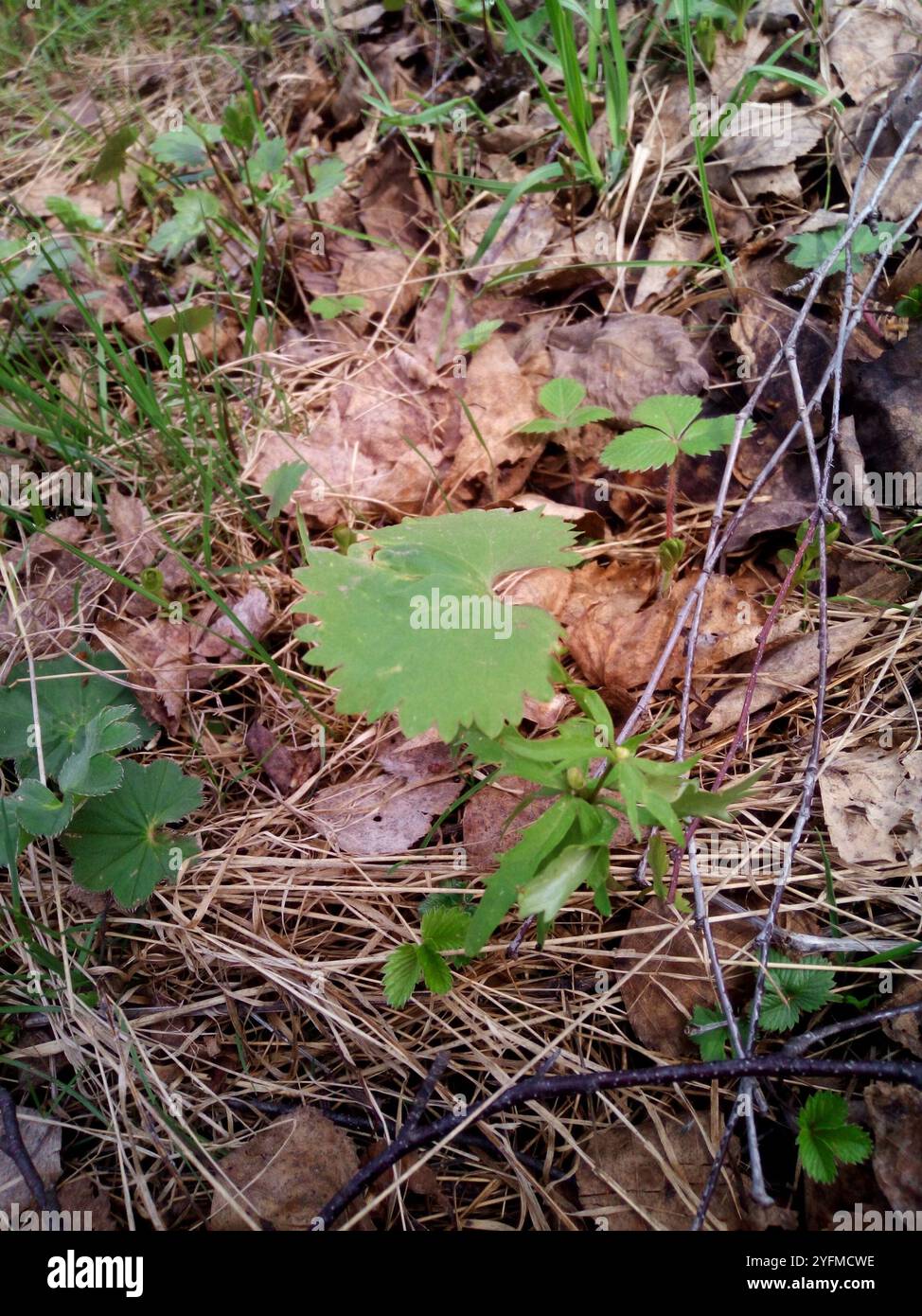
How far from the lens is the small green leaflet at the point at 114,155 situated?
247cm

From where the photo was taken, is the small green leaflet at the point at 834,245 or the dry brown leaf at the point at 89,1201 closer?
the dry brown leaf at the point at 89,1201

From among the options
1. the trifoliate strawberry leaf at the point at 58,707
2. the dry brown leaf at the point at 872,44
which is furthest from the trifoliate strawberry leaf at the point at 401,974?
the dry brown leaf at the point at 872,44

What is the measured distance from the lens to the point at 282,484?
1.90m

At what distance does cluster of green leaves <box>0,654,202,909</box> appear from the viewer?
4.96ft

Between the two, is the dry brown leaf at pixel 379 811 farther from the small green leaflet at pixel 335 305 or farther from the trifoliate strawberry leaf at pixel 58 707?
the small green leaflet at pixel 335 305

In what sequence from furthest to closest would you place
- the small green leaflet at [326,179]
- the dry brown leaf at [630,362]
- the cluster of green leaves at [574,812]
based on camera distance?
the small green leaflet at [326,179] → the dry brown leaf at [630,362] → the cluster of green leaves at [574,812]

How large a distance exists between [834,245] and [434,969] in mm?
1854

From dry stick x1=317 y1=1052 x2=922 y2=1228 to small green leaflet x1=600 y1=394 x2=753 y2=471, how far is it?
43.4 inches

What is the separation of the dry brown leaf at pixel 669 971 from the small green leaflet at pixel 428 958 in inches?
11.7

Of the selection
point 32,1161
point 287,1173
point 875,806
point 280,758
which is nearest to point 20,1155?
point 32,1161

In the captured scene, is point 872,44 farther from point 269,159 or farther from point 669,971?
point 669,971

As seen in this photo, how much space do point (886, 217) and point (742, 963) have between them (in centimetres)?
187

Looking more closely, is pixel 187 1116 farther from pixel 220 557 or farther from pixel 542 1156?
pixel 220 557

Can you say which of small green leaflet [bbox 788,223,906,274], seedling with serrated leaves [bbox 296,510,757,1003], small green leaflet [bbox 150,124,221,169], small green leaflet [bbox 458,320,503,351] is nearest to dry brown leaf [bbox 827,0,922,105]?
small green leaflet [bbox 788,223,906,274]
